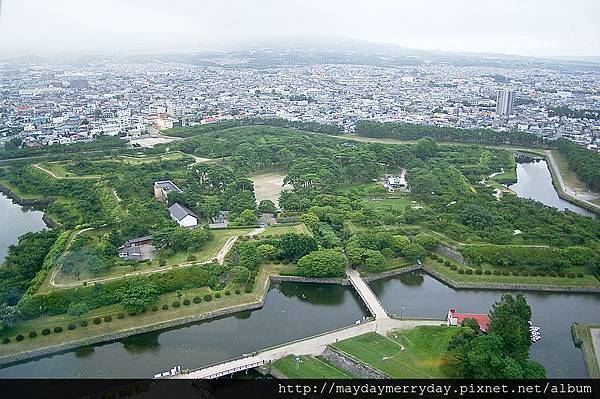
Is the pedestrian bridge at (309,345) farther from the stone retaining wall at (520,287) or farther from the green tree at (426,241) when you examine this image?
the green tree at (426,241)

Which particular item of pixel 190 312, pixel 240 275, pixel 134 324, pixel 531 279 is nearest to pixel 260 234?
pixel 240 275

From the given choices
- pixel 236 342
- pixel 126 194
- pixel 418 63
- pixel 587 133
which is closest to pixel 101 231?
pixel 126 194

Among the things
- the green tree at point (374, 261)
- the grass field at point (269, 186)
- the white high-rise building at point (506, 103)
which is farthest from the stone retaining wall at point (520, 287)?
the white high-rise building at point (506, 103)

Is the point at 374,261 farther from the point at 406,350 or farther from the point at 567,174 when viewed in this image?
the point at 567,174

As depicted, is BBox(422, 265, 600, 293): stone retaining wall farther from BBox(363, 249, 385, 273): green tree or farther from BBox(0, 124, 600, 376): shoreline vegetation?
BBox(363, 249, 385, 273): green tree

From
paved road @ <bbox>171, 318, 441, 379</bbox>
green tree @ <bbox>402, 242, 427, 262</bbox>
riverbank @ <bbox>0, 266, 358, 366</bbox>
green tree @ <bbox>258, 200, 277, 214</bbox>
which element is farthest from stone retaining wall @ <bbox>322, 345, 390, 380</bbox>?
green tree @ <bbox>258, 200, 277, 214</bbox>

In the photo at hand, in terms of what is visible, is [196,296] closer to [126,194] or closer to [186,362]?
[186,362]
